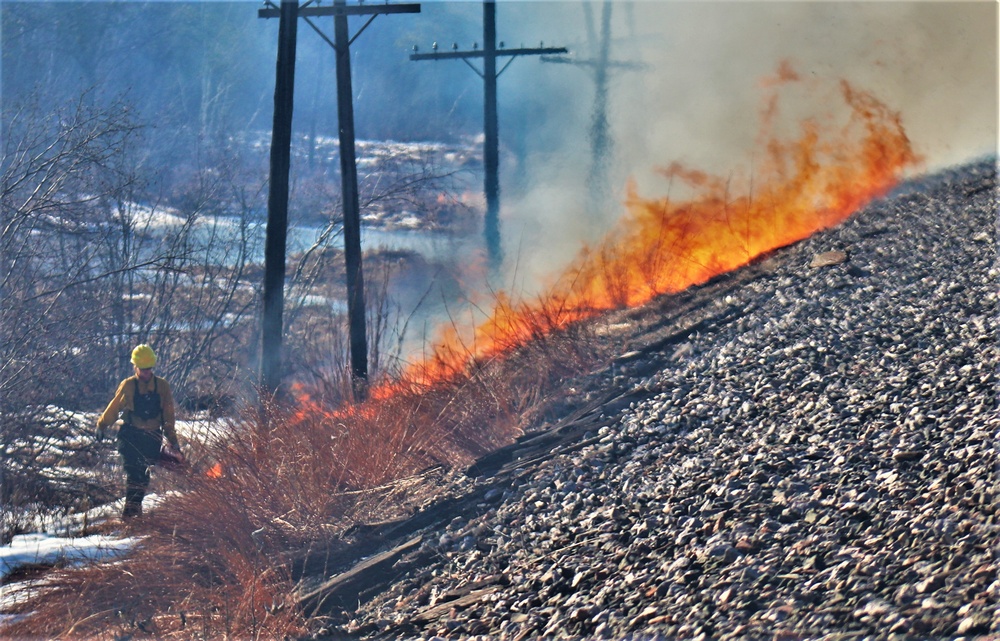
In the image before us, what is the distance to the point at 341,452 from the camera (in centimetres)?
813

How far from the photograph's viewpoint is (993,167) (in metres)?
14.4

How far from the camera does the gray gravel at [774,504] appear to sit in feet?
15.1

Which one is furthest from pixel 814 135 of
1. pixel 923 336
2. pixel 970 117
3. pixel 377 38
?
pixel 377 38

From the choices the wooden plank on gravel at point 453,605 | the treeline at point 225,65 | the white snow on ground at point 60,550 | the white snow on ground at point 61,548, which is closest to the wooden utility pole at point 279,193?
the white snow on ground at point 61,548

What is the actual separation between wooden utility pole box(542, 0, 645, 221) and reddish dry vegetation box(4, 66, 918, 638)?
8.57 m

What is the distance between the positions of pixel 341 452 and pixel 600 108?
18.6m

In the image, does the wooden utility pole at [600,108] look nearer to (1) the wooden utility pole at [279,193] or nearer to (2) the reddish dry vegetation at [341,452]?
(2) the reddish dry vegetation at [341,452]

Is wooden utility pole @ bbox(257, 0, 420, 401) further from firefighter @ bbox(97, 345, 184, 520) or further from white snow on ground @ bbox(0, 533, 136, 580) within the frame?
white snow on ground @ bbox(0, 533, 136, 580)

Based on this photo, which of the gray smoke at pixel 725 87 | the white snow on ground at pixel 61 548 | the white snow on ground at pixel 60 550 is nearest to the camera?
the white snow on ground at pixel 61 548

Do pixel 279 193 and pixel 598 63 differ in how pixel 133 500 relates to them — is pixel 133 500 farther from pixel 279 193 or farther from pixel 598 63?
pixel 598 63

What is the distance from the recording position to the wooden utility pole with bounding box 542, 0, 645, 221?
2278 centimetres

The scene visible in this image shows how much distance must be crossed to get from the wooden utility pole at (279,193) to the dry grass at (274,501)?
6.16 feet

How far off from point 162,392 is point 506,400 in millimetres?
3512

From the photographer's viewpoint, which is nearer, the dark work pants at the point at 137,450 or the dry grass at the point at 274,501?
the dry grass at the point at 274,501
